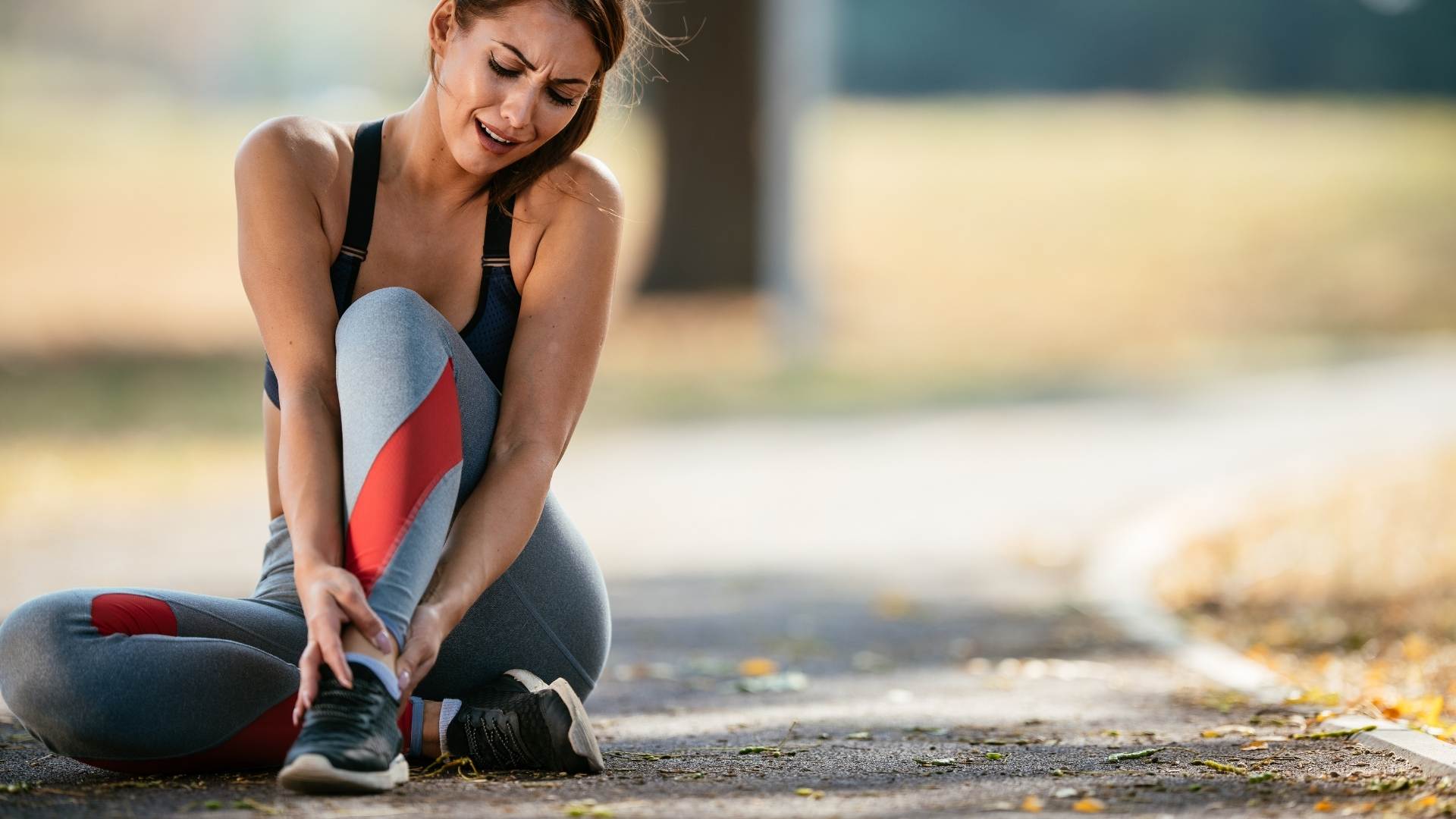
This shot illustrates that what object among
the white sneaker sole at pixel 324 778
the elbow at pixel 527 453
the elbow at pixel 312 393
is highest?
the elbow at pixel 312 393

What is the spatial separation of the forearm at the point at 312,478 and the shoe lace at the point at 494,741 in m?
0.46

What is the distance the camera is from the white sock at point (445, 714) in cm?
358

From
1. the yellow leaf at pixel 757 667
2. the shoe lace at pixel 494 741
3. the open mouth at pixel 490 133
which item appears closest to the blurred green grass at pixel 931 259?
the yellow leaf at pixel 757 667

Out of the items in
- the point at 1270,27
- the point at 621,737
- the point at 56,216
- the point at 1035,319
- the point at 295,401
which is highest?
the point at 1270,27

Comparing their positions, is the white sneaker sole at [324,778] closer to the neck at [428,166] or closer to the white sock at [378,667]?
the white sock at [378,667]

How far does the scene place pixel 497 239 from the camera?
12.9ft

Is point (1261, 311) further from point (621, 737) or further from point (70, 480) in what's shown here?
point (621, 737)

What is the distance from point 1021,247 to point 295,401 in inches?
776

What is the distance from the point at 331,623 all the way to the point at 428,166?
120 centimetres

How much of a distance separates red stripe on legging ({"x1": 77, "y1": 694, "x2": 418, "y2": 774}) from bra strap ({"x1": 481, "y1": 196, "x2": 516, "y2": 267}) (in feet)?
3.23

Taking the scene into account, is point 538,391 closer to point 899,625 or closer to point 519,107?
point 519,107

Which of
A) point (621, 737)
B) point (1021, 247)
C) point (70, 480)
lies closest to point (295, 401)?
point (621, 737)

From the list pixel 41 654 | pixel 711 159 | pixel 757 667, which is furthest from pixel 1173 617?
pixel 711 159

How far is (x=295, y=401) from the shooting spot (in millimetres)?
3523
